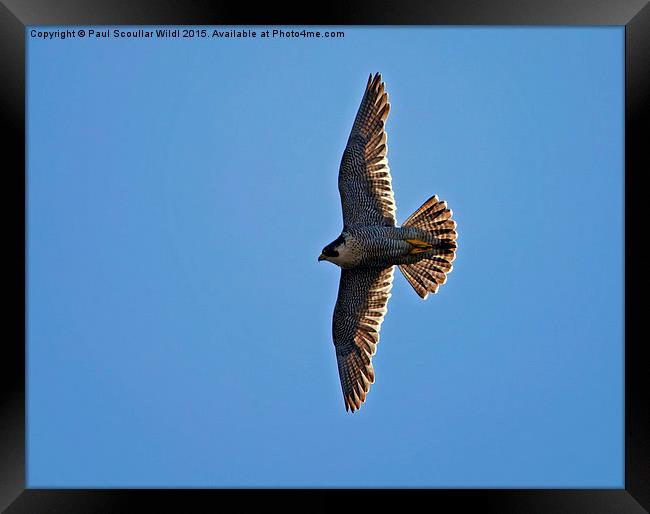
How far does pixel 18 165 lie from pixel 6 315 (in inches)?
32.3

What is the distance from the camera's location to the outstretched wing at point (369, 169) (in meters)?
5.70

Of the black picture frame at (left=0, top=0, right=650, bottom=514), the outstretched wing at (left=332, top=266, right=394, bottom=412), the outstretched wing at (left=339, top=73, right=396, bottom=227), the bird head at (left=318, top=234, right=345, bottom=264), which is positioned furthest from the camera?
the outstretched wing at (left=332, top=266, right=394, bottom=412)

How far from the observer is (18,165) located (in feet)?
14.4

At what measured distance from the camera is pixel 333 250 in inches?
220

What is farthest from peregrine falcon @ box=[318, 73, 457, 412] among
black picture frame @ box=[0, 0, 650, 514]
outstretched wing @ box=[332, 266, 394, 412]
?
black picture frame @ box=[0, 0, 650, 514]

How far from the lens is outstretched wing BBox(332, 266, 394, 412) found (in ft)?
19.3

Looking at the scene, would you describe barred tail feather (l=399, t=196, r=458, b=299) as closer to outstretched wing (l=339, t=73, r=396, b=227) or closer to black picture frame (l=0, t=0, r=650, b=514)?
outstretched wing (l=339, t=73, r=396, b=227)

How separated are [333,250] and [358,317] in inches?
25.7

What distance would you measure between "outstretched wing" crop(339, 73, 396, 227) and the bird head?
0.18 metres
